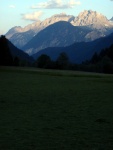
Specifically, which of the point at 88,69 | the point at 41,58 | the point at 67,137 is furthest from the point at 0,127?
the point at 88,69

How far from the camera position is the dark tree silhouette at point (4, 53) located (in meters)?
102

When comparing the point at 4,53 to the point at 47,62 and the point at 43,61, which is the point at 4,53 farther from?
the point at 43,61

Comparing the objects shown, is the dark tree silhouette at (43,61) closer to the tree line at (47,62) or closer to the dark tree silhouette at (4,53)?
the tree line at (47,62)

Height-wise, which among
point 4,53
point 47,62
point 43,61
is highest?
point 4,53

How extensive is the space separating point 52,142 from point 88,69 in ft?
419

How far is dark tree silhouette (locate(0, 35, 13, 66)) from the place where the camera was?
102m

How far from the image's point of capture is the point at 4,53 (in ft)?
340

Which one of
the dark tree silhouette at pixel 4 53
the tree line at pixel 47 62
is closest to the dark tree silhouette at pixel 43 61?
the tree line at pixel 47 62

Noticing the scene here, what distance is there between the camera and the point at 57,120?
17.2 m

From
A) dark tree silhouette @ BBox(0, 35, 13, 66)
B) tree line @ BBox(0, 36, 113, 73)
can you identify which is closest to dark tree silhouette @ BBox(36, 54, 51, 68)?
tree line @ BBox(0, 36, 113, 73)

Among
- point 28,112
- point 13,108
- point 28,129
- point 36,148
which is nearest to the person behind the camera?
point 36,148

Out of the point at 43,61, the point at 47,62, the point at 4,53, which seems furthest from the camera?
the point at 43,61

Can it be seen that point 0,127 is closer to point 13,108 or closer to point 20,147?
point 20,147

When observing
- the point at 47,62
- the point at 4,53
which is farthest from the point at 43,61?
the point at 4,53
